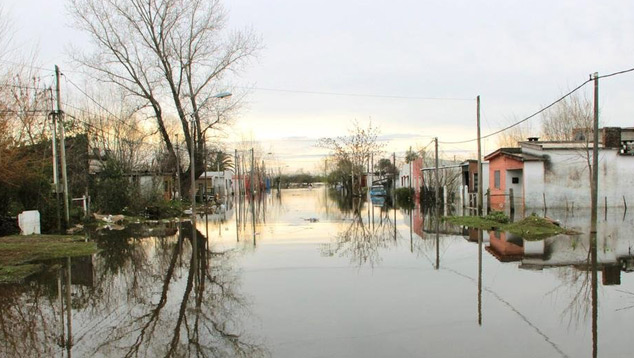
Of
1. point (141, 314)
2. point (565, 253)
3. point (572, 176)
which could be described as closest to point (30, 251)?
point (141, 314)

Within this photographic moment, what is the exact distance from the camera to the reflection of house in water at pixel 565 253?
11.9 metres

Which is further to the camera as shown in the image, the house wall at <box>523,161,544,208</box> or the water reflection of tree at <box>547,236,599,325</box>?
the house wall at <box>523,161,544,208</box>

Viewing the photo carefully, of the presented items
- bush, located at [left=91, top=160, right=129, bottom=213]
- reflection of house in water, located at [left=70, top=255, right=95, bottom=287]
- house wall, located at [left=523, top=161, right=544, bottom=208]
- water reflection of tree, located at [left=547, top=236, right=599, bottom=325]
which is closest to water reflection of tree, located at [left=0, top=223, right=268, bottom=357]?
reflection of house in water, located at [left=70, top=255, right=95, bottom=287]

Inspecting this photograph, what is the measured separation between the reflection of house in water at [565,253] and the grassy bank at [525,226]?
65 cm

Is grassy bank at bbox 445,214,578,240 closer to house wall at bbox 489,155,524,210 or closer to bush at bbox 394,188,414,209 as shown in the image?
house wall at bbox 489,155,524,210

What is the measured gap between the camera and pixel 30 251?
48.9 ft

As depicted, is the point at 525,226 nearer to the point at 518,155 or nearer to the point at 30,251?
the point at 518,155

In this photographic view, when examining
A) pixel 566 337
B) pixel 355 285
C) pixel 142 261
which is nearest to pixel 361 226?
pixel 142 261

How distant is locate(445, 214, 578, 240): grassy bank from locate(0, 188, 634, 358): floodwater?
4.72 feet

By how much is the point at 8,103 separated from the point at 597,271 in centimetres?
1971

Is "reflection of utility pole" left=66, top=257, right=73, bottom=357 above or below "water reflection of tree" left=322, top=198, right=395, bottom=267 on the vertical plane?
above

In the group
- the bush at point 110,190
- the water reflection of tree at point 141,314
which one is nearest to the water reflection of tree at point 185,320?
the water reflection of tree at point 141,314

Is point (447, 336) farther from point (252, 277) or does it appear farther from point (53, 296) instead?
point (53, 296)

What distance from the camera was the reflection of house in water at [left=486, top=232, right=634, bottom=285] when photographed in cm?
1187
